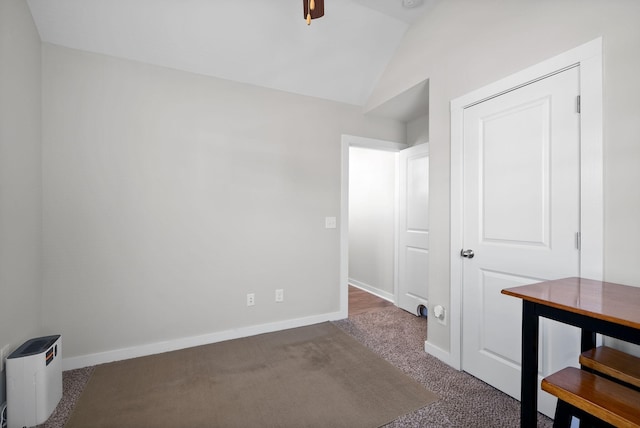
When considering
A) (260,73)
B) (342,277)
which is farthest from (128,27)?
(342,277)

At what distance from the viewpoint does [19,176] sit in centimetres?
179

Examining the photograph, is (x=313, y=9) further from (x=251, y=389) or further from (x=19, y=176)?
(x=251, y=389)

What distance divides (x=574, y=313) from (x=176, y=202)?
264 cm

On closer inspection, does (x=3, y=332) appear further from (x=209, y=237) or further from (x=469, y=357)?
(x=469, y=357)

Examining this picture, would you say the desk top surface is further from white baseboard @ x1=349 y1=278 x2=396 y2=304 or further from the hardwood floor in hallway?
white baseboard @ x1=349 y1=278 x2=396 y2=304

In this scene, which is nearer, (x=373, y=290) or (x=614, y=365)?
(x=614, y=365)

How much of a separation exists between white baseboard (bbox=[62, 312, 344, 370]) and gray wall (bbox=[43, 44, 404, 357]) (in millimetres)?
43

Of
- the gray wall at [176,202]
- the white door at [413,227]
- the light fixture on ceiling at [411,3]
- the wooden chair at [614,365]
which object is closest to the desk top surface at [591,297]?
the wooden chair at [614,365]

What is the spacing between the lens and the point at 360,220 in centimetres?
457

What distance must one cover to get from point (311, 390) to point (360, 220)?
293 centimetres

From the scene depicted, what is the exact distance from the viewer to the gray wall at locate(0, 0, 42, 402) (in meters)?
1.61

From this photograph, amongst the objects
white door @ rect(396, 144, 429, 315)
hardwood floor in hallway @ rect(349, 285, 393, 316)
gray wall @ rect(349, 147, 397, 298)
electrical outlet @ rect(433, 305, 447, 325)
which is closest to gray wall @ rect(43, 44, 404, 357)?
hardwood floor in hallway @ rect(349, 285, 393, 316)

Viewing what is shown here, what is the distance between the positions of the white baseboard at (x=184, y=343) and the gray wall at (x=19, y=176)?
0.38 m

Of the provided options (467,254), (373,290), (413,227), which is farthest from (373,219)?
(467,254)
